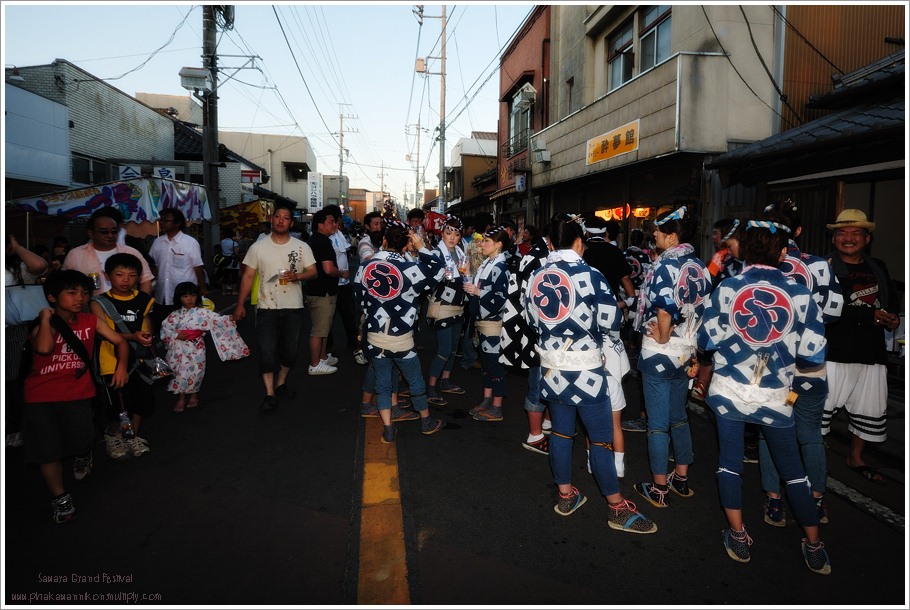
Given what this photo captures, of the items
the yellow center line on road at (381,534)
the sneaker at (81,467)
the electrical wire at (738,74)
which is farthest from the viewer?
the electrical wire at (738,74)

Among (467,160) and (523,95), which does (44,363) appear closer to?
(523,95)

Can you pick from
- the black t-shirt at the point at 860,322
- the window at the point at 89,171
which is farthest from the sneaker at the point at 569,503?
the window at the point at 89,171

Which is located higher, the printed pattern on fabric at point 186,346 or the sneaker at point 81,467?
the printed pattern on fabric at point 186,346

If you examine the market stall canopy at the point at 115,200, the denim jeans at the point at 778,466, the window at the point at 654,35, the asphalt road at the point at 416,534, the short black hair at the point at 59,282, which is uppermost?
the window at the point at 654,35

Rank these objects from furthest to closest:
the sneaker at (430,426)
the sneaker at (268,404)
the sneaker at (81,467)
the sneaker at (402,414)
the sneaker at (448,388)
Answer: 1. the sneaker at (448,388)
2. the sneaker at (268,404)
3. the sneaker at (402,414)
4. the sneaker at (430,426)
5. the sneaker at (81,467)

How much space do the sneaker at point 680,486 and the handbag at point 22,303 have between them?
4593 millimetres

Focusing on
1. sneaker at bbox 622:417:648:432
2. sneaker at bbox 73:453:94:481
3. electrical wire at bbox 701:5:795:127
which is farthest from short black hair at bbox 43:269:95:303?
electrical wire at bbox 701:5:795:127

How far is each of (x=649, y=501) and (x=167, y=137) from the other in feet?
75.9

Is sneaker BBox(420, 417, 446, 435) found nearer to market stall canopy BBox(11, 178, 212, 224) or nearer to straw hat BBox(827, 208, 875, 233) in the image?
straw hat BBox(827, 208, 875, 233)

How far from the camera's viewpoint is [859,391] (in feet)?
13.0

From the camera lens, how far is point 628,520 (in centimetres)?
318

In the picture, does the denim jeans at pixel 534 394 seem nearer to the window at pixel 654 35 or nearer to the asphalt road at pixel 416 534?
the asphalt road at pixel 416 534

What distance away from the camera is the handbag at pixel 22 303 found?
3.63 metres

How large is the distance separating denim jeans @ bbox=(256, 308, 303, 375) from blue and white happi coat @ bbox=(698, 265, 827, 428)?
4.20 metres
